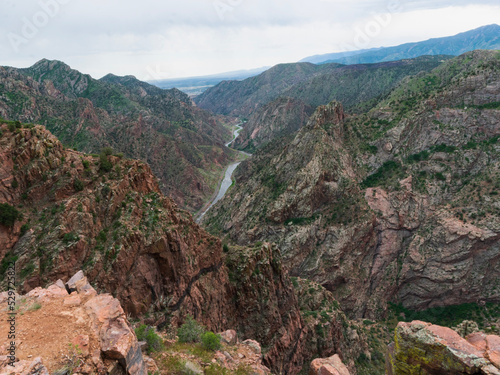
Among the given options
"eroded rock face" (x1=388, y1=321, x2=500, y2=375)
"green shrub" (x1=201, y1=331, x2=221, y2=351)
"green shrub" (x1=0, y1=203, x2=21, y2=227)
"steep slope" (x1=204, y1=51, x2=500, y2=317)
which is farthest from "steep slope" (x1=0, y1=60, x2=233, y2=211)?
"eroded rock face" (x1=388, y1=321, x2=500, y2=375)

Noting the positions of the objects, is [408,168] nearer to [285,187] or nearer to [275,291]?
[285,187]

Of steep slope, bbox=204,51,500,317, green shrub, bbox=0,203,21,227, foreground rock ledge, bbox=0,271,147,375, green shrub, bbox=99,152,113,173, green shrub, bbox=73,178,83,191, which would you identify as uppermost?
green shrub, bbox=99,152,113,173

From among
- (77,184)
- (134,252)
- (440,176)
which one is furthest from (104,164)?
(440,176)

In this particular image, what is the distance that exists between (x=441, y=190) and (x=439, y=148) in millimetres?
13346

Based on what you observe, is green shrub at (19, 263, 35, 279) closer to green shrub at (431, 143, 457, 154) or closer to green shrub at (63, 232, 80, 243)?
green shrub at (63, 232, 80, 243)

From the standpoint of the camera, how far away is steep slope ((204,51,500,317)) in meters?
68.4

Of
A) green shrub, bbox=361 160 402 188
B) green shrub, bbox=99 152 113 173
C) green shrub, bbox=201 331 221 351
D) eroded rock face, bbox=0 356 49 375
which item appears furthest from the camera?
green shrub, bbox=361 160 402 188

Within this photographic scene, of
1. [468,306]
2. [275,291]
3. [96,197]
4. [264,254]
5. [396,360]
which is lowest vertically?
[468,306]

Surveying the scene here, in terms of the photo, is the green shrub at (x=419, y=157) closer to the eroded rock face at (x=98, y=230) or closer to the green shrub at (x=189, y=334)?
the eroded rock face at (x=98, y=230)

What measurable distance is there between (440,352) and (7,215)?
34.2 metres

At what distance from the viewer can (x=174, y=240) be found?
33.6m

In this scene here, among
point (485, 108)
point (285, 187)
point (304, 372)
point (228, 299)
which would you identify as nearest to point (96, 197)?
point (228, 299)

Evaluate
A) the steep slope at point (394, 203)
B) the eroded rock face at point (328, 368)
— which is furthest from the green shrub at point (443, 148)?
the eroded rock face at point (328, 368)

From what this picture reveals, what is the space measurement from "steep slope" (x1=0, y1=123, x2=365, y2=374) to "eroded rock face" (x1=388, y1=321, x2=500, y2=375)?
21.4 metres
